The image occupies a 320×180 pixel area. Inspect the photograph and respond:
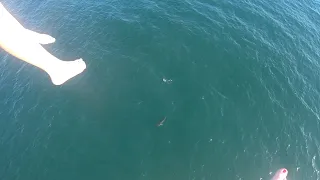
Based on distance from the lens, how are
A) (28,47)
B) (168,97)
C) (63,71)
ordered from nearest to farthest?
(28,47), (63,71), (168,97)

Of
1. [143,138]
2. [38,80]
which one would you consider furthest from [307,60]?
[38,80]

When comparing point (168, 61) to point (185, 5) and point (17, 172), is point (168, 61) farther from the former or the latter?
point (17, 172)

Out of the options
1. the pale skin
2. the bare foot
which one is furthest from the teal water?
the pale skin

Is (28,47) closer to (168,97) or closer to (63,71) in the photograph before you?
(63,71)

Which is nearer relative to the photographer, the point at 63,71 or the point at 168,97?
the point at 63,71

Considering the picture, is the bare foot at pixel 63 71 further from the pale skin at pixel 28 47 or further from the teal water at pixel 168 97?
the teal water at pixel 168 97

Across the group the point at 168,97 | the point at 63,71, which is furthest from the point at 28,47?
the point at 168,97
